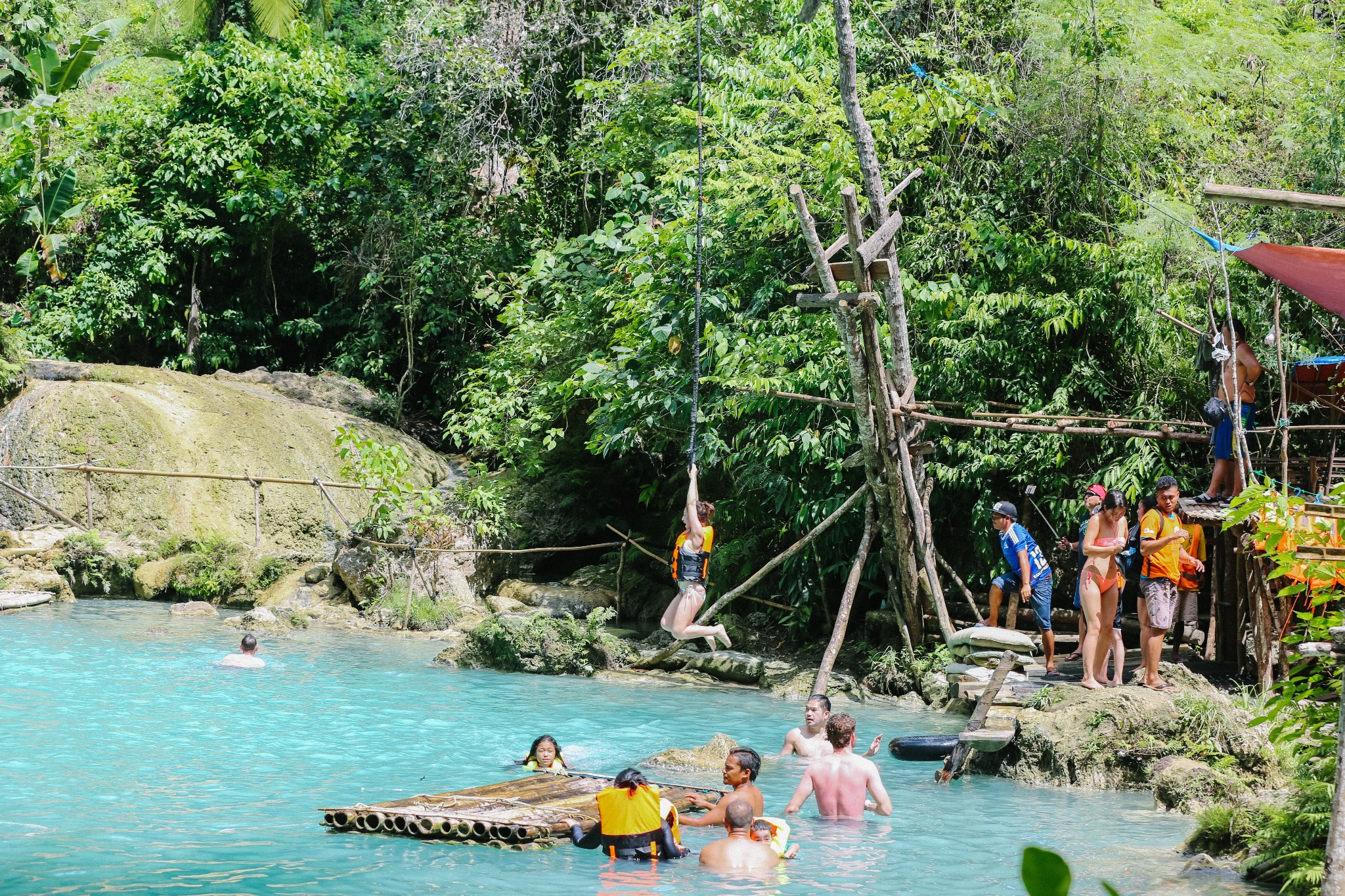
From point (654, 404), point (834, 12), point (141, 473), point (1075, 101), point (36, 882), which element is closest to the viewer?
point (36, 882)

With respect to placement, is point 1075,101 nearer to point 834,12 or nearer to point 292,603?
point 834,12

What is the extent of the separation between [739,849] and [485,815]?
1.69m

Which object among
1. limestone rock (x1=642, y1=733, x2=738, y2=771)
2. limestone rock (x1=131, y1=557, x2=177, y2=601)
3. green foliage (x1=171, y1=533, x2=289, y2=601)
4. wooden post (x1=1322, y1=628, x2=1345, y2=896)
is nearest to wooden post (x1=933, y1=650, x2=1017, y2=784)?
limestone rock (x1=642, y1=733, x2=738, y2=771)

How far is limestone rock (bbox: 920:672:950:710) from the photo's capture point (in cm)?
1306

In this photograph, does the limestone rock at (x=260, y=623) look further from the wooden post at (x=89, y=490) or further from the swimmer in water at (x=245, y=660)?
the wooden post at (x=89, y=490)

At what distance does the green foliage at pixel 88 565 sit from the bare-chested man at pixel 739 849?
46.9ft

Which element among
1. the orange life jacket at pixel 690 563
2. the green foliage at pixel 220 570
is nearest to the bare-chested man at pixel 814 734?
the orange life jacket at pixel 690 563

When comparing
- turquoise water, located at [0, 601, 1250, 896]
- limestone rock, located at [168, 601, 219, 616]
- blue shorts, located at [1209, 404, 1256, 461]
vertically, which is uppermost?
blue shorts, located at [1209, 404, 1256, 461]

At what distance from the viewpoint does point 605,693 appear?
13.9 metres

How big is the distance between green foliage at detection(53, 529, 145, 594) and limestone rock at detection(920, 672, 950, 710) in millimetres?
12444

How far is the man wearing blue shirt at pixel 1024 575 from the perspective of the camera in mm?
11852

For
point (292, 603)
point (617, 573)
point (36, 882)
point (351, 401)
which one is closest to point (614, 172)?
point (351, 401)

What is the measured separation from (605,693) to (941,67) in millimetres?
9263

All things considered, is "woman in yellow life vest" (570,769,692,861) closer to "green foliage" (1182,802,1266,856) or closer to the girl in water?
the girl in water
